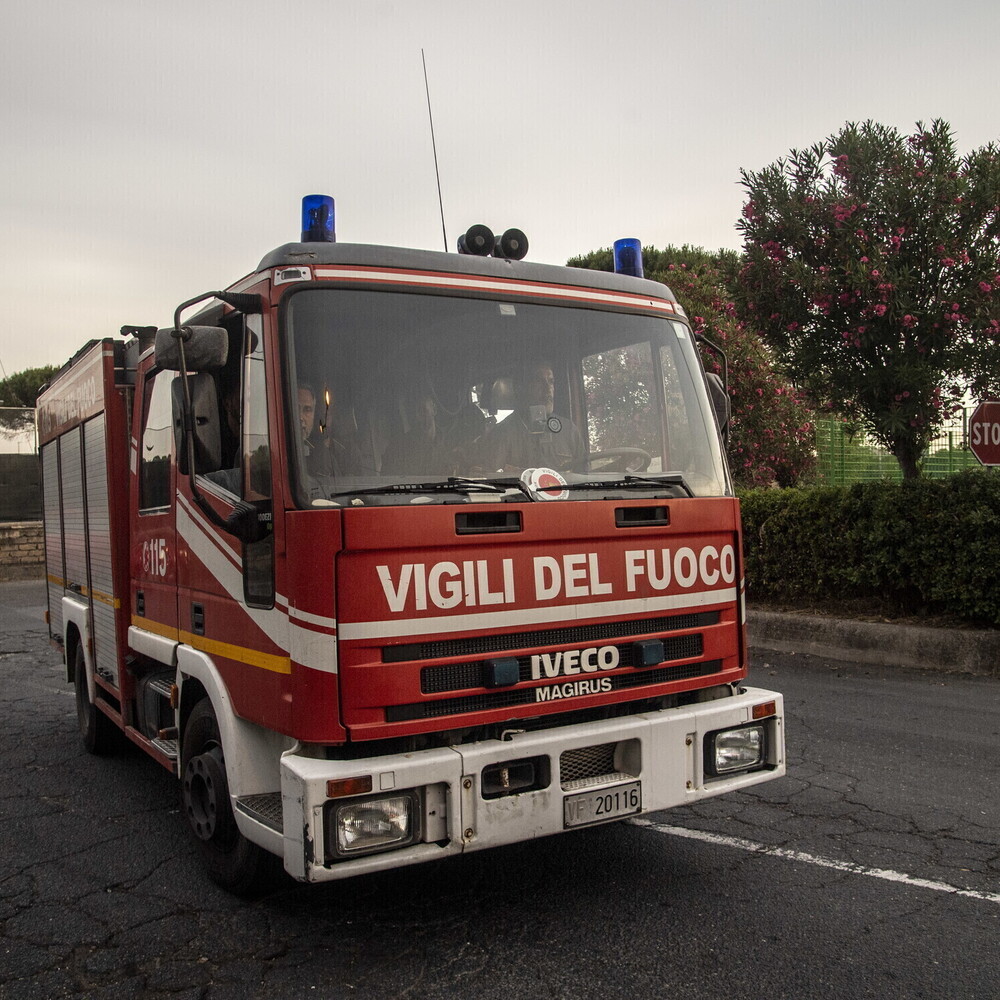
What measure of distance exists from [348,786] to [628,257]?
2.93 m

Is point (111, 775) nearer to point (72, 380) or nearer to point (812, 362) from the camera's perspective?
point (72, 380)

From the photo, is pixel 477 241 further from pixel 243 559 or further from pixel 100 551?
pixel 100 551

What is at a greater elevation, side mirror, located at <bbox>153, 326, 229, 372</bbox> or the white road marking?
side mirror, located at <bbox>153, 326, 229, 372</bbox>

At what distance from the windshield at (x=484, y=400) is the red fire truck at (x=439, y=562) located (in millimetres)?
10

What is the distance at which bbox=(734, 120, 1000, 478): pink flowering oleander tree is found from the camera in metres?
8.77

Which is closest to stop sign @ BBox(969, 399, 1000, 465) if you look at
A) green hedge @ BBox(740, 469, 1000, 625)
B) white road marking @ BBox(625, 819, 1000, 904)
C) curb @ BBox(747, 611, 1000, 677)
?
green hedge @ BBox(740, 469, 1000, 625)

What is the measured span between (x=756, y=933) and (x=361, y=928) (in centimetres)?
140

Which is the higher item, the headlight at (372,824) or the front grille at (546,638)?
the front grille at (546,638)

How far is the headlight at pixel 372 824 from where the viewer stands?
10.5 feet

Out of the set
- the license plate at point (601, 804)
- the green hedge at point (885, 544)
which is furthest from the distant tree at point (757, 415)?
the license plate at point (601, 804)

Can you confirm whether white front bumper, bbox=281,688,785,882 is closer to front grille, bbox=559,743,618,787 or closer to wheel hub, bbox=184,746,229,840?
front grille, bbox=559,743,618,787

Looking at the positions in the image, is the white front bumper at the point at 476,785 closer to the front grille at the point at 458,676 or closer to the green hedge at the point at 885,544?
the front grille at the point at 458,676

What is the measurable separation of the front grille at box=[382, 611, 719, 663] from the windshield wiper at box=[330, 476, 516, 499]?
515 mm

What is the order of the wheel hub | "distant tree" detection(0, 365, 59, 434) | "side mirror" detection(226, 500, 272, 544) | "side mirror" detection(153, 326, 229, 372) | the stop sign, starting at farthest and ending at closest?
"distant tree" detection(0, 365, 59, 434) → the stop sign → the wheel hub → "side mirror" detection(153, 326, 229, 372) → "side mirror" detection(226, 500, 272, 544)
